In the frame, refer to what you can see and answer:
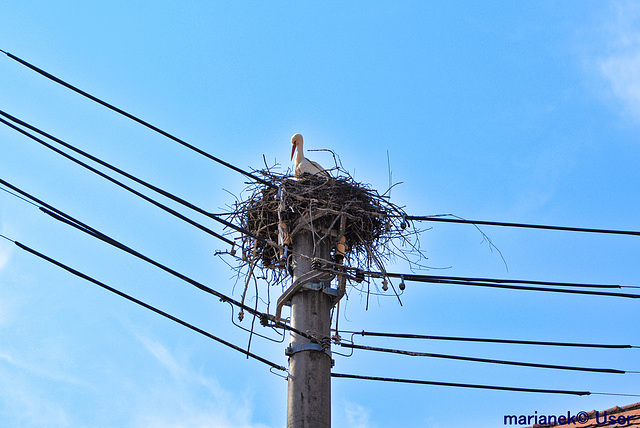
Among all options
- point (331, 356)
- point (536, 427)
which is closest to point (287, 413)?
point (331, 356)

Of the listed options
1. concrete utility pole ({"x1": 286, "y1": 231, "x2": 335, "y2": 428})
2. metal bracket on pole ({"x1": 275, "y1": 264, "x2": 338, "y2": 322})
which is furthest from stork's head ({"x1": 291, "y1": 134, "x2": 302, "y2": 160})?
metal bracket on pole ({"x1": 275, "y1": 264, "x2": 338, "y2": 322})

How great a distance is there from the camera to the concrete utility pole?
535cm

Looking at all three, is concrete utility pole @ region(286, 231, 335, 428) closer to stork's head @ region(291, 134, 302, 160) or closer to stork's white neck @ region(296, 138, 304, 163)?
stork's white neck @ region(296, 138, 304, 163)

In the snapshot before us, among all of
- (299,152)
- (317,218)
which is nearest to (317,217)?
(317,218)

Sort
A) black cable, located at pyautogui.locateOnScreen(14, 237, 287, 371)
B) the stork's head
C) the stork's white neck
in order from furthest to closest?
the stork's head < the stork's white neck < black cable, located at pyautogui.locateOnScreen(14, 237, 287, 371)

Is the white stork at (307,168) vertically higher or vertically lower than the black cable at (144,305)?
higher

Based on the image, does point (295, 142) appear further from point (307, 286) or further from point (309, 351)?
point (309, 351)

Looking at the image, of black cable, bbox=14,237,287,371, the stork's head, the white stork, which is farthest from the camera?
the stork's head

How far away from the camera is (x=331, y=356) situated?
18.7 feet

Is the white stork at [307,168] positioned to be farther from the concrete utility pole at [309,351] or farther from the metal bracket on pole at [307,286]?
the metal bracket on pole at [307,286]

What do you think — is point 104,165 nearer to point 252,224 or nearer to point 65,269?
point 65,269

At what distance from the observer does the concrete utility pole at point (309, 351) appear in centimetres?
535

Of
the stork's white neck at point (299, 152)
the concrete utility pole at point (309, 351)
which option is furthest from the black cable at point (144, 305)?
the stork's white neck at point (299, 152)

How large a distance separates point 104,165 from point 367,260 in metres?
2.70
